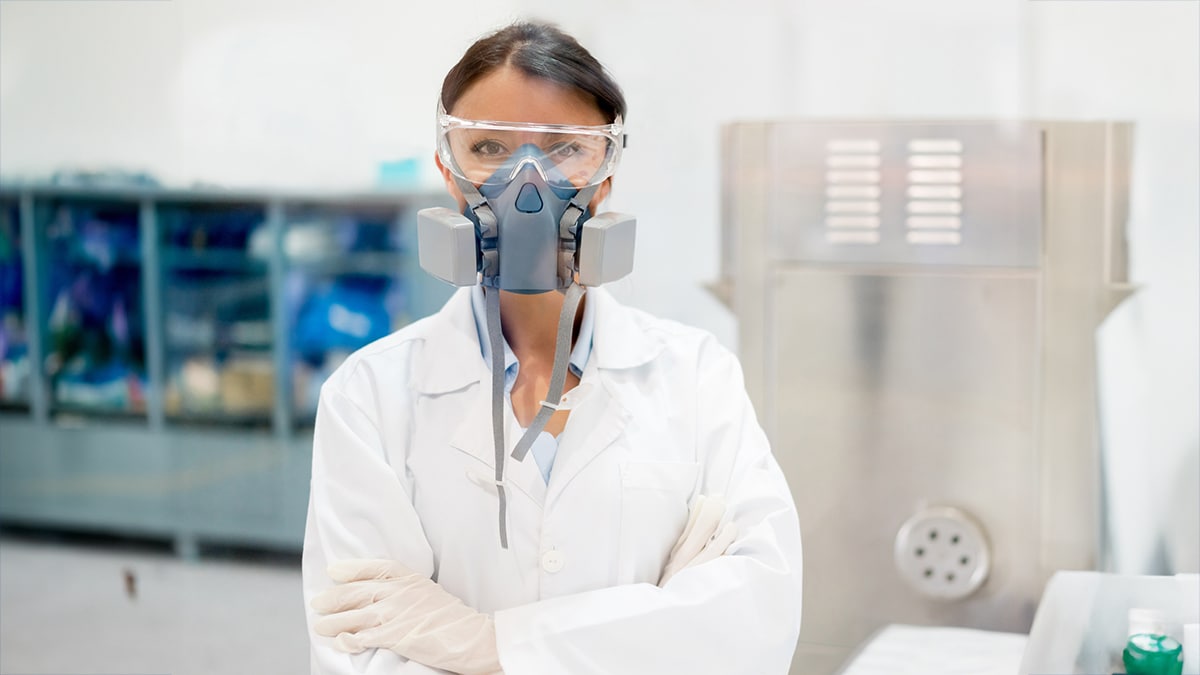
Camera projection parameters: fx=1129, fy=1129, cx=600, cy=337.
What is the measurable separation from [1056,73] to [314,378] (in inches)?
57.6

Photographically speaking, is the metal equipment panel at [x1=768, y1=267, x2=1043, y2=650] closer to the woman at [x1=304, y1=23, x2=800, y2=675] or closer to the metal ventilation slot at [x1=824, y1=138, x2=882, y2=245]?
the metal ventilation slot at [x1=824, y1=138, x2=882, y2=245]

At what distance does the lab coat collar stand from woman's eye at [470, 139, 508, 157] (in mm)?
239

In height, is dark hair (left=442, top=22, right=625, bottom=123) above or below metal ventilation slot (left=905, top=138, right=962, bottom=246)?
above

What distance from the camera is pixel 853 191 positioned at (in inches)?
73.9

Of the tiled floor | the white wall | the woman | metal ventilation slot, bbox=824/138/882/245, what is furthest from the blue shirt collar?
the tiled floor

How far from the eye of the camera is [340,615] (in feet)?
4.84

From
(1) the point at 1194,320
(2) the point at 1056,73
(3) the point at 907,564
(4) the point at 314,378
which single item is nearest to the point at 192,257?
(4) the point at 314,378

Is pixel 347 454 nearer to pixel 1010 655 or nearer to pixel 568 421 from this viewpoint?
pixel 568 421

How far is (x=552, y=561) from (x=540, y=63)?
2.15 ft

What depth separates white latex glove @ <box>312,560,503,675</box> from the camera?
4.73ft

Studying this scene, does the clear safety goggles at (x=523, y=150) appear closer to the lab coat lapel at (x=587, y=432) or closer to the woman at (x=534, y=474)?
the woman at (x=534, y=474)

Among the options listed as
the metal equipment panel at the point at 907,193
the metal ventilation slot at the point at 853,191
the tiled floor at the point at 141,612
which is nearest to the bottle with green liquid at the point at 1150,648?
the metal equipment panel at the point at 907,193

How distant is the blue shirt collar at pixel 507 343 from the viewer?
1.58 m

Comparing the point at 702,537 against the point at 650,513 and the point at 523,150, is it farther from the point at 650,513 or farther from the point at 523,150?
the point at 523,150
